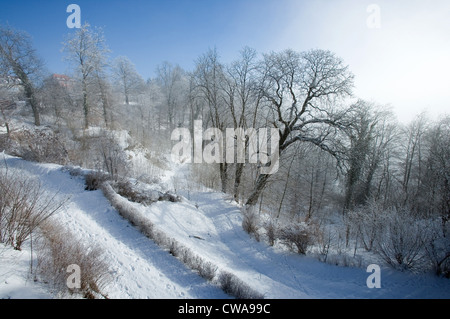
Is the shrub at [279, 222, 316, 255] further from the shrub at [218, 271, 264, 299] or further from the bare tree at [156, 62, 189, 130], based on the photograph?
the bare tree at [156, 62, 189, 130]

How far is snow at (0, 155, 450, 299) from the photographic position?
3.69 meters

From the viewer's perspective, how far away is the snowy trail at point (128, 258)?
395 cm

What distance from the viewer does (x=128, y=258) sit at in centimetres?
480

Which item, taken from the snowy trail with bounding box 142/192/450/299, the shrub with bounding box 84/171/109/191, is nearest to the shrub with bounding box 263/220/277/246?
the snowy trail with bounding box 142/192/450/299

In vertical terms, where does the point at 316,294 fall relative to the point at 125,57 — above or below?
below

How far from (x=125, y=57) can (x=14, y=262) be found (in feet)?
132

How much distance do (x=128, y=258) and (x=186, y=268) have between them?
162 centimetres

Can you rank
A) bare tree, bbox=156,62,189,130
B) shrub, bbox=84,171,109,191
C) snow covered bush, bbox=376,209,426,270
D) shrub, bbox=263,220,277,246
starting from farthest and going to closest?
bare tree, bbox=156,62,189,130 < shrub, bbox=84,171,109,191 < shrub, bbox=263,220,277,246 < snow covered bush, bbox=376,209,426,270

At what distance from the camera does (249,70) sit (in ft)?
37.6

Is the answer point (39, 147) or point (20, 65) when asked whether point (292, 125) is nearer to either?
point (39, 147)

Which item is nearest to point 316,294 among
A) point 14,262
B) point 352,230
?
point 352,230

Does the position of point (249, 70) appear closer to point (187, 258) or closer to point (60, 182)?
point (187, 258)

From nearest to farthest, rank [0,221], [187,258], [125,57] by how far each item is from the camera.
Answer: [0,221]
[187,258]
[125,57]

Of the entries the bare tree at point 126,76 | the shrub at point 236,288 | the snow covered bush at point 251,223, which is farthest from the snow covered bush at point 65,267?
the bare tree at point 126,76
